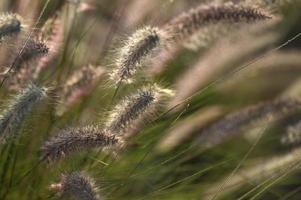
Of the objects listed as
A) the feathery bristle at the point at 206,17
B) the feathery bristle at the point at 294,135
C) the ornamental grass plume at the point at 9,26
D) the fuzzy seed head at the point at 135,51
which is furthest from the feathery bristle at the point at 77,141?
the feathery bristle at the point at 294,135

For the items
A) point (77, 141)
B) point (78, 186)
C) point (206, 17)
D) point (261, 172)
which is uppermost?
point (206, 17)

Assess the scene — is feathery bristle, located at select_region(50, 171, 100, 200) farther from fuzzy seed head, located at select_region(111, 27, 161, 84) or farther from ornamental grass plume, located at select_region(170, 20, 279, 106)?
ornamental grass plume, located at select_region(170, 20, 279, 106)

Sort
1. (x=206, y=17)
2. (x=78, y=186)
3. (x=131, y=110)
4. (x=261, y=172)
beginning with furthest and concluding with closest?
(x=261, y=172), (x=206, y=17), (x=131, y=110), (x=78, y=186)

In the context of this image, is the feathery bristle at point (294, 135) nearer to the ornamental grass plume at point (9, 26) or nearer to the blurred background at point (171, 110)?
the blurred background at point (171, 110)

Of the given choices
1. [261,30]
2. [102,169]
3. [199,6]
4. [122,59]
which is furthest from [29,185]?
[261,30]

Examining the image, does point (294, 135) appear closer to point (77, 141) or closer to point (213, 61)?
point (213, 61)

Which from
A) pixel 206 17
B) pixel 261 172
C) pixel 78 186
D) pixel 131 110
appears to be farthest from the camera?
pixel 261 172

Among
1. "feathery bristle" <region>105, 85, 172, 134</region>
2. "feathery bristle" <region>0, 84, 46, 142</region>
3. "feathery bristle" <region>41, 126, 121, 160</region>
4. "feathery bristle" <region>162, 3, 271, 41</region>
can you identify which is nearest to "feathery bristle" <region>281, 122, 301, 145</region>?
"feathery bristle" <region>162, 3, 271, 41</region>

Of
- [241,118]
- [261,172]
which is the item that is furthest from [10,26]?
[261,172]

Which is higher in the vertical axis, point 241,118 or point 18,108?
point 18,108
